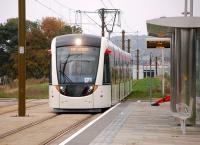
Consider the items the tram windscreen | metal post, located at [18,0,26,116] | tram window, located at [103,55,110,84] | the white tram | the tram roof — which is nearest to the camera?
the tram roof

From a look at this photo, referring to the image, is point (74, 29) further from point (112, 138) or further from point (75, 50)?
point (112, 138)

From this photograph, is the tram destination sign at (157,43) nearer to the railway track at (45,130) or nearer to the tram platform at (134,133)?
the railway track at (45,130)

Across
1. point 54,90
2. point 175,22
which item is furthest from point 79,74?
point 175,22

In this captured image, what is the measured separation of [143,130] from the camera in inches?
666

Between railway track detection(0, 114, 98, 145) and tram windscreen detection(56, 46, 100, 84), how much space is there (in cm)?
235

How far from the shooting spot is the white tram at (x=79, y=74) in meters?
24.9

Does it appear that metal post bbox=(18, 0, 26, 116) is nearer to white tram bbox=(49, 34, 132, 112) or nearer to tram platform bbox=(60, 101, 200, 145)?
white tram bbox=(49, 34, 132, 112)

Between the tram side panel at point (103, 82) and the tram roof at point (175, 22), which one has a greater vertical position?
the tram roof at point (175, 22)

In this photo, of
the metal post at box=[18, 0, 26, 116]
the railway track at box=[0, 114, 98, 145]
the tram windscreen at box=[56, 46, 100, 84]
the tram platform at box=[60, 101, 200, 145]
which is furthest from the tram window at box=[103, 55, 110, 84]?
the tram platform at box=[60, 101, 200, 145]

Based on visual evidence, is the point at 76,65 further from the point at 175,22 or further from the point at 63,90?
the point at 175,22

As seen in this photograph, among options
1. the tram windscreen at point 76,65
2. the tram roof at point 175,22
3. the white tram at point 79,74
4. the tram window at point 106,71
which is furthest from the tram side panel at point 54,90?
the tram roof at point 175,22

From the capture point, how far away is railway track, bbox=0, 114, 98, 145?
15.1m

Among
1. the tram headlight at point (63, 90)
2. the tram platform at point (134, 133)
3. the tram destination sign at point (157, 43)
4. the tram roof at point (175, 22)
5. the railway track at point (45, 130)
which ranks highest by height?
the tram destination sign at point (157, 43)

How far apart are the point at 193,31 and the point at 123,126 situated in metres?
3.50
